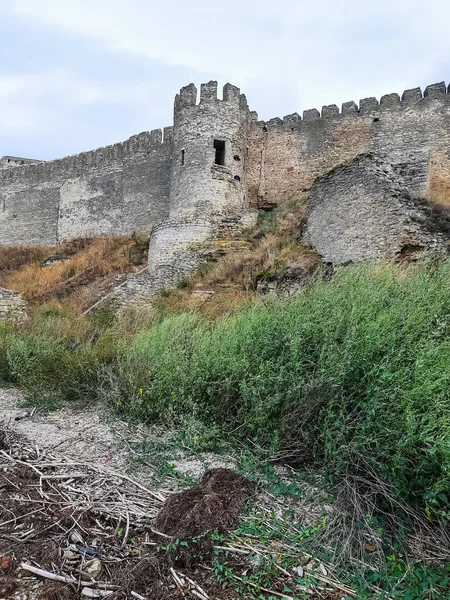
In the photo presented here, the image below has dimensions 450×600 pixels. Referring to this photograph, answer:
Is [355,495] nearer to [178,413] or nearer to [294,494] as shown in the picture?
[294,494]

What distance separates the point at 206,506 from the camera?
3385 millimetres

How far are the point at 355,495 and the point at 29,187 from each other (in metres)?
27.7

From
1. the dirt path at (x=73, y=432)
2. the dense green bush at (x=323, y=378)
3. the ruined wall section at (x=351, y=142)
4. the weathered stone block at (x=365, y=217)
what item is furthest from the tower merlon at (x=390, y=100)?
the dirt path at (x=73, y=432)

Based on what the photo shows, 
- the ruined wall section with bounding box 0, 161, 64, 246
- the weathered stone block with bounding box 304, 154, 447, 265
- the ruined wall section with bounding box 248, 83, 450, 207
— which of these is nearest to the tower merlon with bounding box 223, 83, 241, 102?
the ruined wall section with bounding box 248, 83, 450, 207

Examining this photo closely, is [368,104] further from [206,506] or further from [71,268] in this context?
[206,506]

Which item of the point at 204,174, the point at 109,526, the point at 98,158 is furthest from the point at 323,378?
the point at 98,158

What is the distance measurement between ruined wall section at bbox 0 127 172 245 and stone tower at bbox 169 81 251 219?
3.84m

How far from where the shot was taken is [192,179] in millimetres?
17875

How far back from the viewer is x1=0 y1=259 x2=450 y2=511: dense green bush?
357cm

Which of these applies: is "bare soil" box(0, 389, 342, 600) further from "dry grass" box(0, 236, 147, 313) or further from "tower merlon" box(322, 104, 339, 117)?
"tower merlon" box(322, 104, 339, 117)

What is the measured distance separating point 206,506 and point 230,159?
16428 millimetres

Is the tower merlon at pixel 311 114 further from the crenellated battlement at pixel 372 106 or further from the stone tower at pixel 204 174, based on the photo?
the stone tower at pixel 204 174

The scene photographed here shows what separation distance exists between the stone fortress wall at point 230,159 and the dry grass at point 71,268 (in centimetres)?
145

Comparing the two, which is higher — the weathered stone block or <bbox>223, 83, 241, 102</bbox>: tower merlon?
<bbox>223, 83, 241, 102</bbox>: tower merlon
